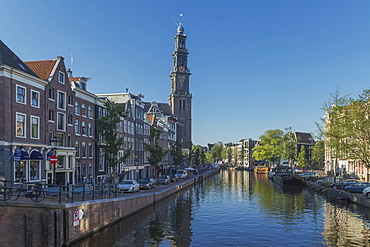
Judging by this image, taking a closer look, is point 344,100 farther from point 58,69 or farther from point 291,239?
point 58,69

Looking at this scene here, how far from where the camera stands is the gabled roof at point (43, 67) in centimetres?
3919

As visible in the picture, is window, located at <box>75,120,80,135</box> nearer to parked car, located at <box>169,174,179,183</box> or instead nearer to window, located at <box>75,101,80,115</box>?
window, located at <box>75,101,80,115</box>

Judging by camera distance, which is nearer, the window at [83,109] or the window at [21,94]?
the window at [21,94]

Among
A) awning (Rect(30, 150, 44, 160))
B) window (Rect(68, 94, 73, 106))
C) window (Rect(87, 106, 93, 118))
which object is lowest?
awning (Rect(30, 150, 44, 160))

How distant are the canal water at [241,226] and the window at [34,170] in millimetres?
12200

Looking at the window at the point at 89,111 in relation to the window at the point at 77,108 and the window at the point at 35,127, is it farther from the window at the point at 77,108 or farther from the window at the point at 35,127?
the window at the point at 35,127

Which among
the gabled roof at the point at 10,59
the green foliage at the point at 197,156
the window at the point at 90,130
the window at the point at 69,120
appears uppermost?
the gabled roof at the point at 10,59

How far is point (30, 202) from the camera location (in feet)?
67.6

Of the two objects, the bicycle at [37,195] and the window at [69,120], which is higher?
the window at [69,120]

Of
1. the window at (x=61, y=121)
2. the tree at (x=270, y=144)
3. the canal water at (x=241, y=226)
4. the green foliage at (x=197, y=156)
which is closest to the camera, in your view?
the canal water at (x=241, y=226)

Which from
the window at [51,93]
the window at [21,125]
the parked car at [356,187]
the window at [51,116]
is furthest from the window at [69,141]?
the parked car at [356,187]

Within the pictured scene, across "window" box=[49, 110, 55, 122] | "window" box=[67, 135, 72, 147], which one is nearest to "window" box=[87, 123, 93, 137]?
→ "window" box=[67, 135, 72, 147]

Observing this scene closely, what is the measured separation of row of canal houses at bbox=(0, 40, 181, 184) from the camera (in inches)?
1264

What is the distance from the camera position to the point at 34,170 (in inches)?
1431
